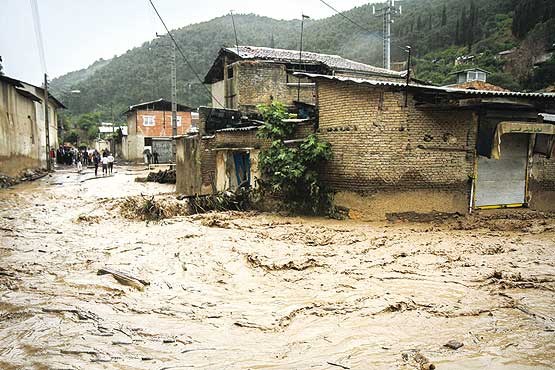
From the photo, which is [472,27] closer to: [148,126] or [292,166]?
[148,126]

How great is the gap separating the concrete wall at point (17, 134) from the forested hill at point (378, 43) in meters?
8.62

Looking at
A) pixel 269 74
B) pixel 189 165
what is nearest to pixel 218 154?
pixel 189 165

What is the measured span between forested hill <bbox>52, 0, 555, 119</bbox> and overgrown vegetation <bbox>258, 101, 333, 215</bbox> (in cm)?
1561

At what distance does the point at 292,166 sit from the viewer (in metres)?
11.2

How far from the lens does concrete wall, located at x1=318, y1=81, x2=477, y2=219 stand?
10305 mm

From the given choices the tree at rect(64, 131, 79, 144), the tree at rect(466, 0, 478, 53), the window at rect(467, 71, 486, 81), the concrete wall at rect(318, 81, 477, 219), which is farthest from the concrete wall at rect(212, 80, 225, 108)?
the tree at rect(64, 131, 79, 144)

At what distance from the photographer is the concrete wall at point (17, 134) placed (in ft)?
65.4

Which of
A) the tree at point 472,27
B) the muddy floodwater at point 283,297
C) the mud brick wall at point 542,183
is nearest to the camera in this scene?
the muddy floodwater at point 283,297

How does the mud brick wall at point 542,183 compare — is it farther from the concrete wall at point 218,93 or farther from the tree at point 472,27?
the tree at point 472,27

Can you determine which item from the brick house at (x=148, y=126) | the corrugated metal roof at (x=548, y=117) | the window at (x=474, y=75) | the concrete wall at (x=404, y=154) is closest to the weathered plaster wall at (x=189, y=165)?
the concrete wall at (x=404, y=154)

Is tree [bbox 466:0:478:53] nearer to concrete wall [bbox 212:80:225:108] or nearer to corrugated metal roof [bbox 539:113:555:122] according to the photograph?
concrete wall [bbox 212:80:225:108]

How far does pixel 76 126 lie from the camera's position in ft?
198

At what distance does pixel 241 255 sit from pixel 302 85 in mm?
17301

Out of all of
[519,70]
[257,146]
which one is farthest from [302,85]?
[519,70]
